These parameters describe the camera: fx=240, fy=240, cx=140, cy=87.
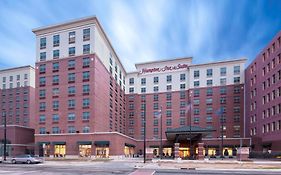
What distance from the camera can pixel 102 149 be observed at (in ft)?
196

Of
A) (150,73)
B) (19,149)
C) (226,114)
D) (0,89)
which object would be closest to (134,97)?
(150,73)

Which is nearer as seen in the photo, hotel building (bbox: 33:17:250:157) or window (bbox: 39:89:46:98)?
hotel building (bbox: 33:17:250:157)

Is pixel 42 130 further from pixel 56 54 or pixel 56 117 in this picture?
pixel 56 54

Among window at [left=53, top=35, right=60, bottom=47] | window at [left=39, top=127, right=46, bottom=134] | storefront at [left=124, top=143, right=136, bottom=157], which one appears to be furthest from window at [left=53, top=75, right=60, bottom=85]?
storefront at [left=124, top=143, right=136, bottom=157]

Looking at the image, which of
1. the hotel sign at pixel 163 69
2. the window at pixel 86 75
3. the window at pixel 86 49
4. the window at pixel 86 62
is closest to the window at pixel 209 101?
the hotel sign at pixel 163 69

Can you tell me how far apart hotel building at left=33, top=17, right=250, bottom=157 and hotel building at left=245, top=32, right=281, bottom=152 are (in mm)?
6402

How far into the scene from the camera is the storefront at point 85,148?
59.9 meters

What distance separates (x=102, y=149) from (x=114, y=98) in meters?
24.0

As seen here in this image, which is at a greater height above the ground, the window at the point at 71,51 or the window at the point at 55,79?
the window at the point at 71,51

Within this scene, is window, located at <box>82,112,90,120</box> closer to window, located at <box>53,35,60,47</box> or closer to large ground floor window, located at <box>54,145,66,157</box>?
large ground floor window, located at <box>54,145,66,157</box>

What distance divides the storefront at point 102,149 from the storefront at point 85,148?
1.88m

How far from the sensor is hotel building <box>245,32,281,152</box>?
55719mm

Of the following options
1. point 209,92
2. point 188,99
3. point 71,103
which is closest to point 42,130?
point 71,103

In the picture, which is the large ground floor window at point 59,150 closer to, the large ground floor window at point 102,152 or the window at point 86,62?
the large ground floor window at point 102,152
